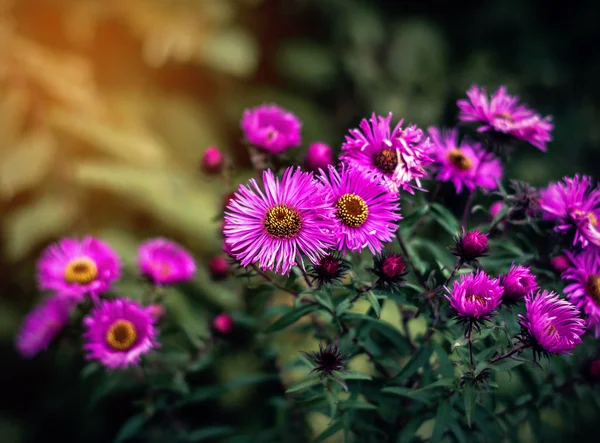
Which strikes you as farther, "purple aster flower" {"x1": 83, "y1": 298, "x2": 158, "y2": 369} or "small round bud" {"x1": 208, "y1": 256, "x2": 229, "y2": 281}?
"small round bud" {"x1": 208, "y1": 256, "x2": 229, "y2": 281}

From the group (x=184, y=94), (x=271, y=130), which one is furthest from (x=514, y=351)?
(x=184, y=94)

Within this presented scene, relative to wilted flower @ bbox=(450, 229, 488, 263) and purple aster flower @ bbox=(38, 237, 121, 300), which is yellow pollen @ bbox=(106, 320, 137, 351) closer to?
purple aster flower @ bbox=(38, 237, 121, 300)

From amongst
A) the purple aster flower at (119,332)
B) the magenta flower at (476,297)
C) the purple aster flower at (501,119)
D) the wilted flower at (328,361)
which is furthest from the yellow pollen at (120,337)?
the purple aster flower at (501,119)

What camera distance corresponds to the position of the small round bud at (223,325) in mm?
1075

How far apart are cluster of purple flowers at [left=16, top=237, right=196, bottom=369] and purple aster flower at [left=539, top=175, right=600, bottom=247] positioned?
0.66 m

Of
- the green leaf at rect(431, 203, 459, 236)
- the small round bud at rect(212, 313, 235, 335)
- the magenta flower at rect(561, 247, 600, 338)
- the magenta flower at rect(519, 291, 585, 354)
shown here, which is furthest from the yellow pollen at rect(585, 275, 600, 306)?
the small round bud at rect(212, 313, 235, 335)

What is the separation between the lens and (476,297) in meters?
0.72

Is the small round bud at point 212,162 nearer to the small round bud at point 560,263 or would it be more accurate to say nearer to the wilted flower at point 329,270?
the wilted flower at point 329,270

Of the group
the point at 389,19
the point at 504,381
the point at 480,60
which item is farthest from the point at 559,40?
the point at 504,381

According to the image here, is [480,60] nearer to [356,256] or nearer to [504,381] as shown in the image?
[504,381]

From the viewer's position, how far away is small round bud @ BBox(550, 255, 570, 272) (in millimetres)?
894

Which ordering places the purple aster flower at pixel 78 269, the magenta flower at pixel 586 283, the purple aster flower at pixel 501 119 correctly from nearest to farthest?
the magenta flower at pixel 586 283 < the purple aster flower at pixel 501 119 < the purple aster flower at pixel 78 269

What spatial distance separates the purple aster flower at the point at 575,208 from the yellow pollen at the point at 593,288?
0.18 ft

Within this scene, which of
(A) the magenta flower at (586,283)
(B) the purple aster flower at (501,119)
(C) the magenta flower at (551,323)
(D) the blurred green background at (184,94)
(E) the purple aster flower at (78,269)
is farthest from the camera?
(D) the blurred green background at (184,94)
